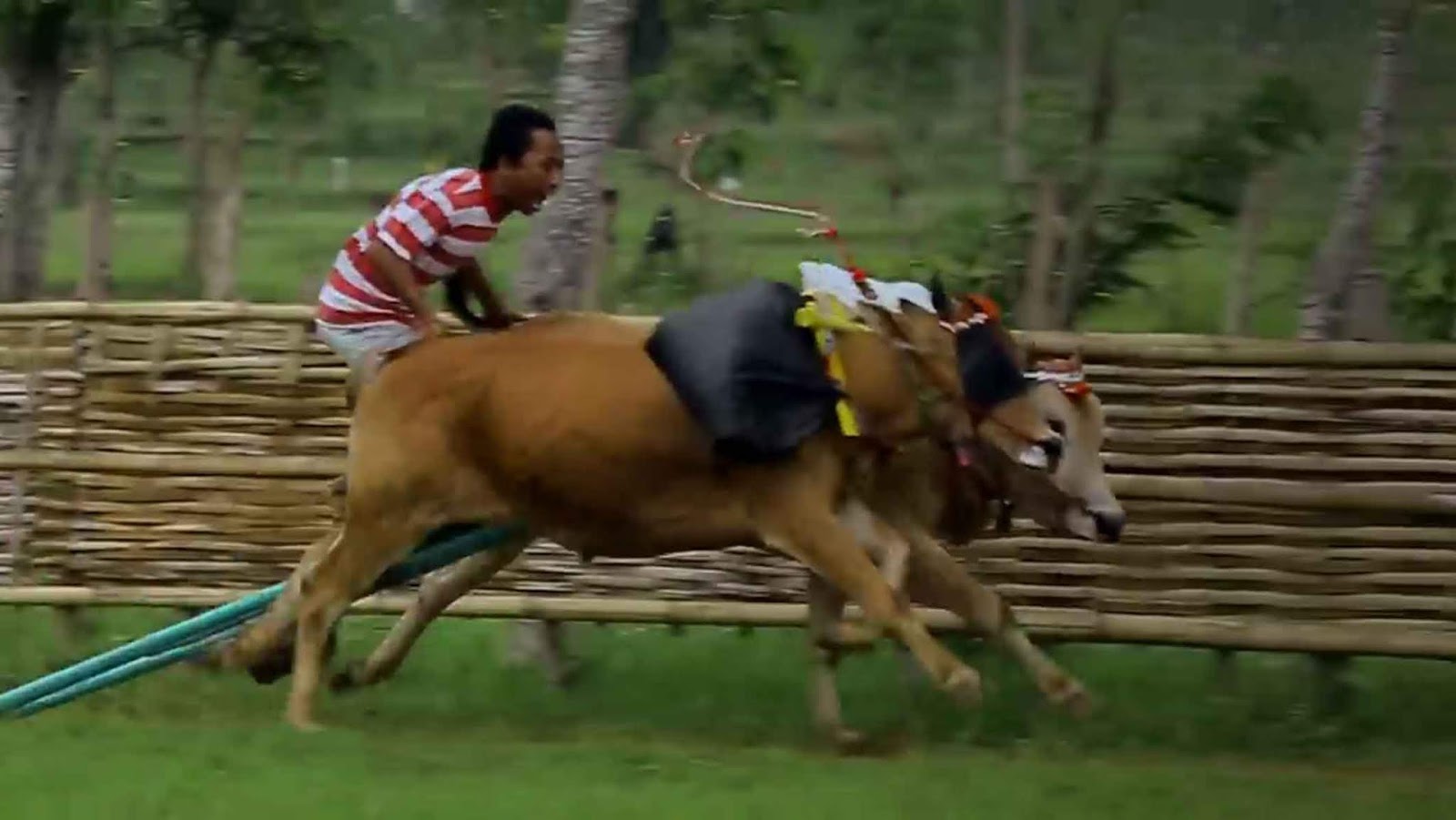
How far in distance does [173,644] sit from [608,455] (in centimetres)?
173

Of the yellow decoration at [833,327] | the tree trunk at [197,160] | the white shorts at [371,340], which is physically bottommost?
the tree trunk at [197,160]

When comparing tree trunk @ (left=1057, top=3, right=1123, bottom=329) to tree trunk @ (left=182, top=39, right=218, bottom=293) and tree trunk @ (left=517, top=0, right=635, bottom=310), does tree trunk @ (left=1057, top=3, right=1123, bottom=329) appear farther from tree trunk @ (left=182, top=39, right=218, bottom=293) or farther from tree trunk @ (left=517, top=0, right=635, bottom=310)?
tree trunk @ (left=182, top=39, right=218, bottom=293)

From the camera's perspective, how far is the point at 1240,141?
13109 millimetres

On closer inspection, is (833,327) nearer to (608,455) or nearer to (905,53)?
(608,455)

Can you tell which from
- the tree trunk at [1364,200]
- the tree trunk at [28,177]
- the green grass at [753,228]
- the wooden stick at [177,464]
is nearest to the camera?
the wooden stick at [177,464]

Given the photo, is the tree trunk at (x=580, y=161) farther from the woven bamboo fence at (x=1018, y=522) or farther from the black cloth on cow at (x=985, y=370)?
the black cloth on cow at (x=985, y=370)

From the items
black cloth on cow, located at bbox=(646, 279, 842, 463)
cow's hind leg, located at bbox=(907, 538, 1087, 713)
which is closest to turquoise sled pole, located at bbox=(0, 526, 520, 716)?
black cloth on cow, located at bbox=(646, 279, 842, 463)

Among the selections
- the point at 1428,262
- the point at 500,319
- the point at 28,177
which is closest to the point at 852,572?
the point at 500,319

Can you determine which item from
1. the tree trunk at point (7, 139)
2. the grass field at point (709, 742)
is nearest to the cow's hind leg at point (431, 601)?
the grass field at point (709, 742)

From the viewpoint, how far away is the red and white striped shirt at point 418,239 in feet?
27.8

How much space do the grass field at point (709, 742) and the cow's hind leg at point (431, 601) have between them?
193 mm

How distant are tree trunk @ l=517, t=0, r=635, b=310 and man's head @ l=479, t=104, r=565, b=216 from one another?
1.57 meters

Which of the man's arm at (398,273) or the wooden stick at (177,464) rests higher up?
the man's arm at (398,273)

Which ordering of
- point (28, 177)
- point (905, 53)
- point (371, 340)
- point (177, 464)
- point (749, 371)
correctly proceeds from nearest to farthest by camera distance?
1. point (749, 371)
2. point (371, 340)
3. point (177, 464)
4. point (28, 177)
5. point (905, 53)
